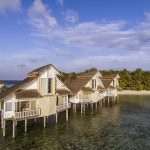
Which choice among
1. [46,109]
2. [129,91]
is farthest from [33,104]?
[129,91]

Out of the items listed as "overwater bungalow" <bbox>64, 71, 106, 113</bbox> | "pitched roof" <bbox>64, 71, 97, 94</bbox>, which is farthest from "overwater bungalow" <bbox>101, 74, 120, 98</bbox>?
"pitched roof" <bbox>64, 71, 97, 94</bbox>

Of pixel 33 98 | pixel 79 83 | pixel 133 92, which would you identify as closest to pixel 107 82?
pixel 79 83

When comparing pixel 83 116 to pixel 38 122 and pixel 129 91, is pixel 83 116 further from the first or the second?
pixel 129 91

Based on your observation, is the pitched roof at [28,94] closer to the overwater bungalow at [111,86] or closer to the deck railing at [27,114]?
the deck railing at [27,114]

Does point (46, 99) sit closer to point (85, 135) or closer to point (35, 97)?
point (35, 97)

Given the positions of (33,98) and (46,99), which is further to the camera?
(46,99)

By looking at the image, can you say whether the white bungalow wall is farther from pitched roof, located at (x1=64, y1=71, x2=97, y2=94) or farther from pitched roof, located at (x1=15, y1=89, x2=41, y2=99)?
pitched roof, located at (x1=64, y1=71, x2=97, y2=94)

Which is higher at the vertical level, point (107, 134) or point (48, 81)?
point (48, 81)
